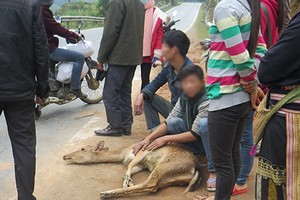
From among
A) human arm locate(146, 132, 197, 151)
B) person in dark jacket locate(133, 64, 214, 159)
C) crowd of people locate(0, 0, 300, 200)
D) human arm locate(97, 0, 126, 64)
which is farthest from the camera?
human arm locate(97, 0, 126, 64)

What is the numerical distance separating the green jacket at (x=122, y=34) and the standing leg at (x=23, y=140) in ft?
6.72

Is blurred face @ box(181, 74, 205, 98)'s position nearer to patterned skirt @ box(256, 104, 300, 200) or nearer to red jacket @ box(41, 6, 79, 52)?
patterned skirt @ box(256, 104, 300, 200)

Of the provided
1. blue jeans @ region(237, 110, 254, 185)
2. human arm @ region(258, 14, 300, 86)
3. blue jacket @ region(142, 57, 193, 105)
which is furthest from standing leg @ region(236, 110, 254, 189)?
human arm @ region(258, 14, 300, 86)

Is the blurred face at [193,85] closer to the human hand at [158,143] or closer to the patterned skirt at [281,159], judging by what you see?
the human hand at [158,143]

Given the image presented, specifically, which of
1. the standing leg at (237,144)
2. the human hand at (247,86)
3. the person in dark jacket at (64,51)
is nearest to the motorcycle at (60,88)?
the person in dark jacket at (64,51)

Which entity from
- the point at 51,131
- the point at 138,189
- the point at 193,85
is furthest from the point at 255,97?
the point at 51,131

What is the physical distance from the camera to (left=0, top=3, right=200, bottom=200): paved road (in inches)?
167

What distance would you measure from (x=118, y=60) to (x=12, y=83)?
2238 millimetres

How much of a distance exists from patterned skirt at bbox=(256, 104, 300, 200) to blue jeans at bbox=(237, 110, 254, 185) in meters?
1.23

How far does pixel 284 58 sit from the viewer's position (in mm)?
2084

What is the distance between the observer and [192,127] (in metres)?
3.92

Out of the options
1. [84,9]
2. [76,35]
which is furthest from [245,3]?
[84,9]

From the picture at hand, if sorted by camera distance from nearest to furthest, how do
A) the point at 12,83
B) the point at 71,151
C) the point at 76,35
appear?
the point at 12,83, the point at 71,151, the point at 76,35

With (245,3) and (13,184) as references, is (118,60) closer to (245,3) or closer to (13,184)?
(13,184)
